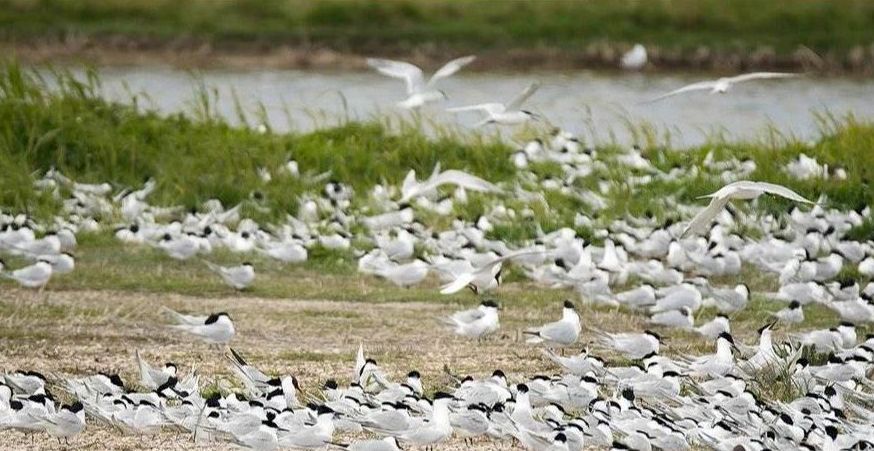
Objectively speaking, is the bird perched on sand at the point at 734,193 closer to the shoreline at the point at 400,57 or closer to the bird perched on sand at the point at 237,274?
the bird perched on sand at the point at 237,274

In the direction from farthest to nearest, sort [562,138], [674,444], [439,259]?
1. [562,138]
2. [439,259]
3. [674,444]

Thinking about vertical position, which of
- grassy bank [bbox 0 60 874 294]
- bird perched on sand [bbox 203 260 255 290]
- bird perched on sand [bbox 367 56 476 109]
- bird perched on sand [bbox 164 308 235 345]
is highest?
bird perched on sand [bbox 164 308 235 345]

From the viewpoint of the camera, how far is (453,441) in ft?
23.3

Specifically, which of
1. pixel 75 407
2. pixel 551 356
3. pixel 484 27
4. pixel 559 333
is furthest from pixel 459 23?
pixel 75 407

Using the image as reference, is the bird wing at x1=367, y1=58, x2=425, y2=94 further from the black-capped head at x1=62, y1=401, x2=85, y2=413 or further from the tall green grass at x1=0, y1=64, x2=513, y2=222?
the black-capped head at x1=62, y1=401, x2=85, y2=413

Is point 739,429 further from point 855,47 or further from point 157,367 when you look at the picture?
point 855,47

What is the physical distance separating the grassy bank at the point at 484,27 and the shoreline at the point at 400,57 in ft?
0.15

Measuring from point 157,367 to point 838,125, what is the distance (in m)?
8.69

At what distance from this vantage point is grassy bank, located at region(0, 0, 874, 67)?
33719mm

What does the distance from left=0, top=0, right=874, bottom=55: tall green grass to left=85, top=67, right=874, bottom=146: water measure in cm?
192

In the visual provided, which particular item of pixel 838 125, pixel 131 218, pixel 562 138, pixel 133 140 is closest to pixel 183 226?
pixel 131 218

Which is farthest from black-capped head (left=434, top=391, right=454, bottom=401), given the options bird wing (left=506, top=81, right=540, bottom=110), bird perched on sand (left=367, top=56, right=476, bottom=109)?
bird perched on sand (left=367, top=56, right=476, bottom=109)

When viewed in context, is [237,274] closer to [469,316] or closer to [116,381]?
[469,316]

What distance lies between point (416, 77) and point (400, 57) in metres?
20.1
